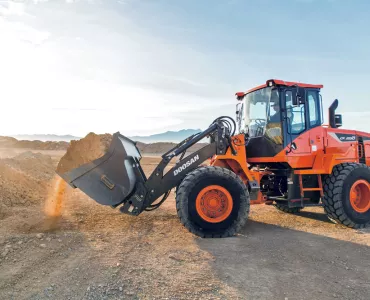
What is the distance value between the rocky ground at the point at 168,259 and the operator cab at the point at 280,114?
6.26 feet

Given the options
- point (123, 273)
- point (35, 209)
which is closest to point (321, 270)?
point (123, 273)

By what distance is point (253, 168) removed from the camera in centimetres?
880

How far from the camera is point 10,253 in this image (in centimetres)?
512

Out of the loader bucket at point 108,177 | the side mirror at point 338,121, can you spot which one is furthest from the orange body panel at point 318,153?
the loader bucket at point 108,177

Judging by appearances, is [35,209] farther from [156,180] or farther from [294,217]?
[294,217]

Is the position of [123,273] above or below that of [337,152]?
below

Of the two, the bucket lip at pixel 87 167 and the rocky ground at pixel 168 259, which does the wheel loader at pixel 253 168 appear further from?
the rocky ground at pixel 168 259

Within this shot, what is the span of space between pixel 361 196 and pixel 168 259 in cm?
534

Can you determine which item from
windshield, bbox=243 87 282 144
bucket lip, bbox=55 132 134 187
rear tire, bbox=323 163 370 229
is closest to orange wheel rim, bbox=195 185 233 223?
bucket lip, bbox=55 132 134 187

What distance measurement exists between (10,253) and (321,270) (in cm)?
465

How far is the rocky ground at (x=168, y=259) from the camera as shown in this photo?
13.2 ft

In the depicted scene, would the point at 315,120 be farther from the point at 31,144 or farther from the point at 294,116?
the point at 31,144

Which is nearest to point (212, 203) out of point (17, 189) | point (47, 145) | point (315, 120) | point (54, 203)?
point (315, 120)

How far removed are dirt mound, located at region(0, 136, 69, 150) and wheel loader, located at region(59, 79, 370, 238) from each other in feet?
193
